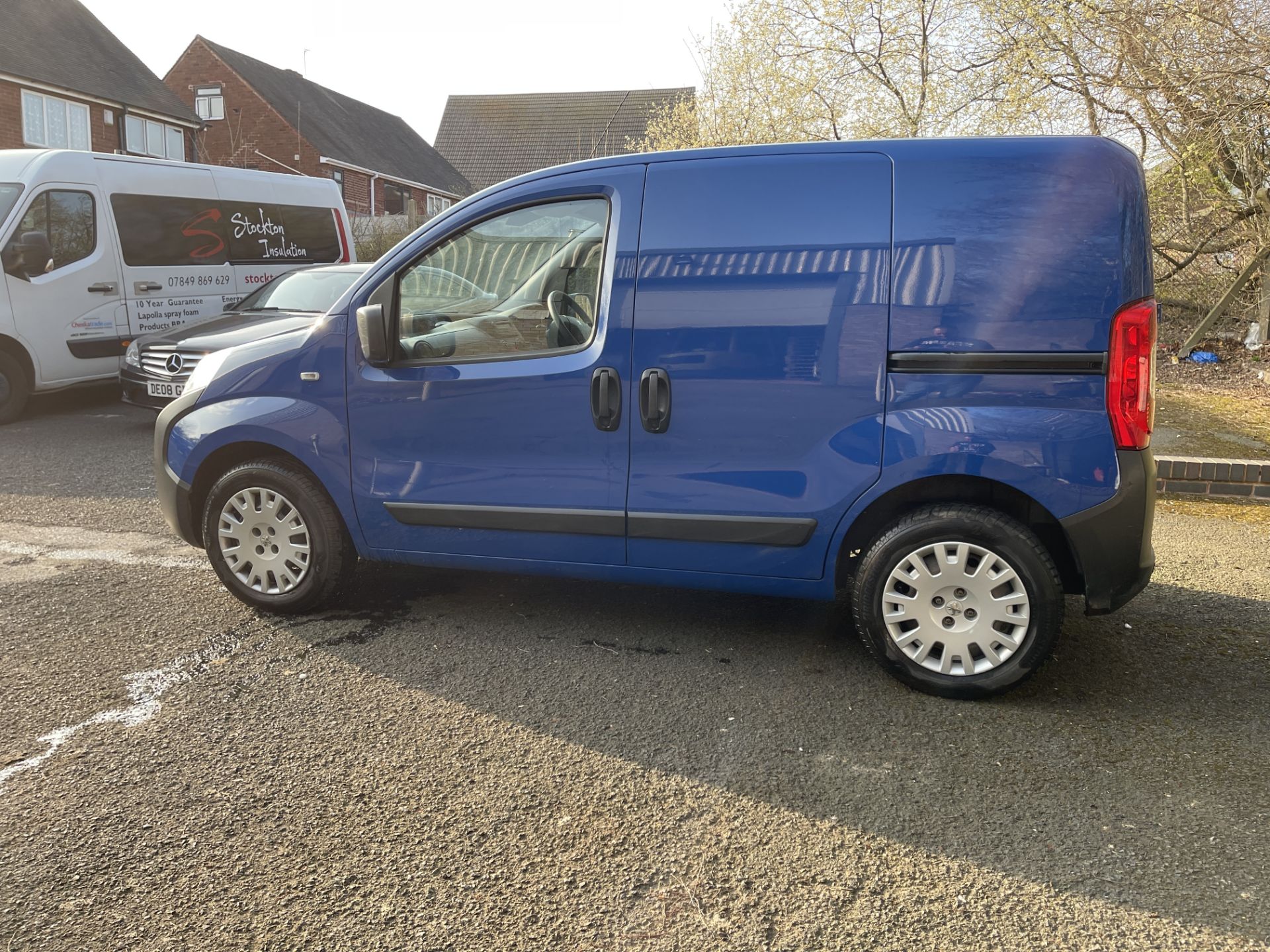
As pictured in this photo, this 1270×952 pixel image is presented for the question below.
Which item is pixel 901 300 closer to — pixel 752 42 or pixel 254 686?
pixel 254 686

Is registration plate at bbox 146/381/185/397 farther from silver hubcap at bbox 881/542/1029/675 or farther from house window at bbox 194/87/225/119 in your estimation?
house window at bbox 194/87/225/119

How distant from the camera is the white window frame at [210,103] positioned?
1437 inches

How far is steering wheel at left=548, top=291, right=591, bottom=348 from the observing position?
3928 mm

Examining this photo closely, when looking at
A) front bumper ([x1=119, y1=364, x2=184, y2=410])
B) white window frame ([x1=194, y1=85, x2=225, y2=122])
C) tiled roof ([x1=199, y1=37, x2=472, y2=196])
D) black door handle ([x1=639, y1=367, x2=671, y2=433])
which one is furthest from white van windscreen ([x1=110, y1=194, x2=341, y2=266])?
white window frame ([x1=194, y1=85, x2=225, y2=122])

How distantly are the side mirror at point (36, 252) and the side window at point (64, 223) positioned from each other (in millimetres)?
45

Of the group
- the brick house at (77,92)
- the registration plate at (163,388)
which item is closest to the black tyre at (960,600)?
the registration plate at (163,388)

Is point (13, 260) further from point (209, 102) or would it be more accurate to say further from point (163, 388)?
point (209, 102)

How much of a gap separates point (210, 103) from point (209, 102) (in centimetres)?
4

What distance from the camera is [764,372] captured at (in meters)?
3.65

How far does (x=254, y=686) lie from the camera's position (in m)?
3.72

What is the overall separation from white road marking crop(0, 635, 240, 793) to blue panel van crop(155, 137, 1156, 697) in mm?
415

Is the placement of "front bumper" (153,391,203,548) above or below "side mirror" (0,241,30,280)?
below

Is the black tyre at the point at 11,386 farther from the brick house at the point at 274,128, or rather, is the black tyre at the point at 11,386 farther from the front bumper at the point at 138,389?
the brick house at the point at 274,128

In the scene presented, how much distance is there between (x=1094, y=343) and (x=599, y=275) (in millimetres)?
1830
